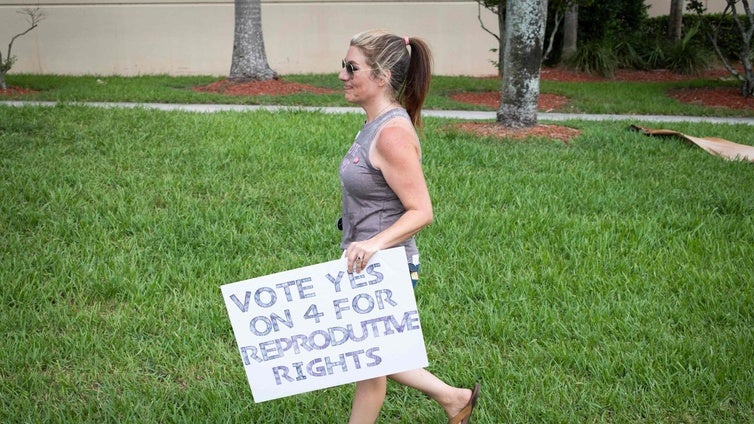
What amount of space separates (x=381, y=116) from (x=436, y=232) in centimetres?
307

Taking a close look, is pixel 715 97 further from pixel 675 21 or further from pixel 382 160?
pixel 382 160

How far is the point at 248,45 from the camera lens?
554 inches

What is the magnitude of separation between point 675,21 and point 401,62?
19.5 metres

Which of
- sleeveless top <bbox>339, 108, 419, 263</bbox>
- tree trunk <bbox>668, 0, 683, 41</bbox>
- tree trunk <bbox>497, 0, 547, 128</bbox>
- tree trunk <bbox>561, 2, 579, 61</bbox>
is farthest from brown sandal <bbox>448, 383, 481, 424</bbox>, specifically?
tree trunk <bbox>668, 0, 683, 41</bbox>

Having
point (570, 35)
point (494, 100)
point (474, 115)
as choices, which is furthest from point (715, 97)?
point (570, 35)

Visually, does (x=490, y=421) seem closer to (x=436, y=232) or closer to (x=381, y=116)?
(x=381, y=116)

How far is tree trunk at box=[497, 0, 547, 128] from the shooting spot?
9.76 metres

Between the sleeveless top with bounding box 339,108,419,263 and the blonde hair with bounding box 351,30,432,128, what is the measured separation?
115mm

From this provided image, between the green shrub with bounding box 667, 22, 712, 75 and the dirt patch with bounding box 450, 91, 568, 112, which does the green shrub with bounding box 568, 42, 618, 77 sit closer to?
the green shrub with bounding box 667, 22, 712, 75

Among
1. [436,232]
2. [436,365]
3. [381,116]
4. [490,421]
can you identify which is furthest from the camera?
[436,232]

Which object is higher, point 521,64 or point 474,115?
point 521,64

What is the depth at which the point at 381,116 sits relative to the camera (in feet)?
9.50

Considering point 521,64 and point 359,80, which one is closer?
point 359,80

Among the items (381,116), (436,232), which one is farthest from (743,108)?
(381,116)
